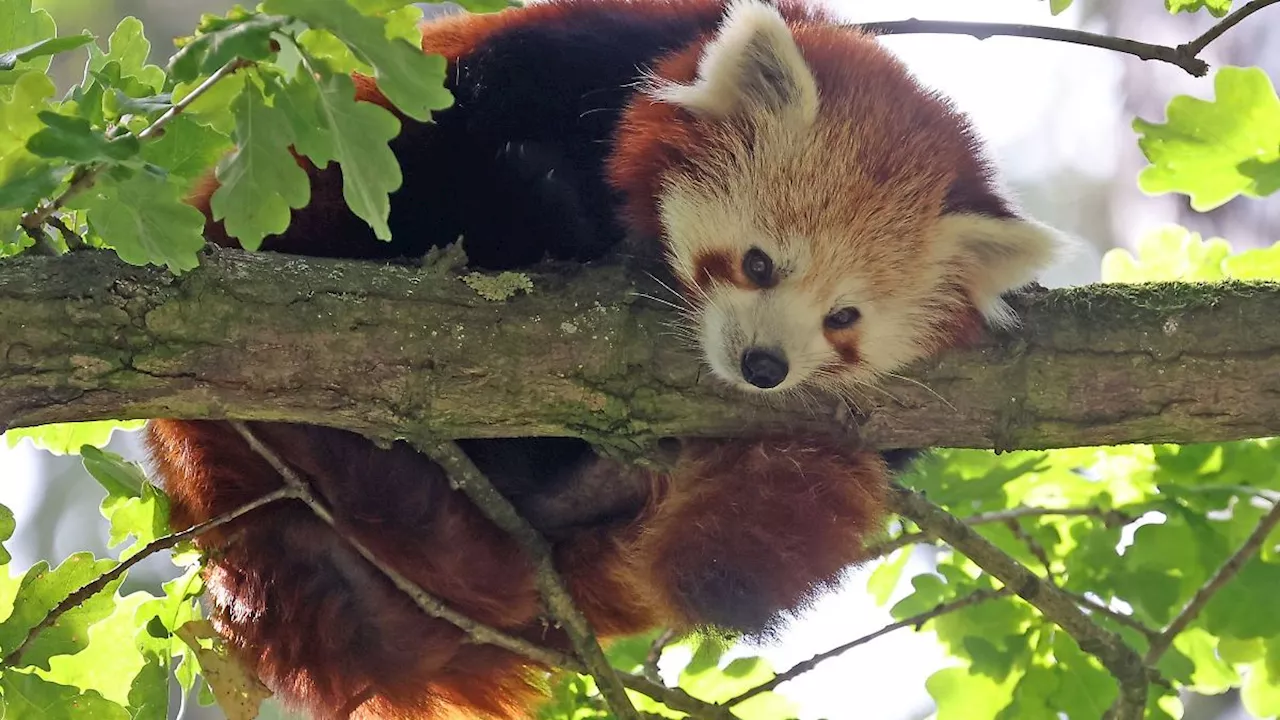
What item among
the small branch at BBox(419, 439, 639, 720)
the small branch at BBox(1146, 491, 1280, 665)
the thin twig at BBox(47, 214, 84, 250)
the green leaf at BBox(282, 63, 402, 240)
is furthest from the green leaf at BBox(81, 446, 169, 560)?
the small branch at BBox(1146, 491, 1280, 665)

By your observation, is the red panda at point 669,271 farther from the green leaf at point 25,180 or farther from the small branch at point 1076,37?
the green leaf at point 25,180

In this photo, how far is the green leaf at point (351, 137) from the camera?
52.2 inches

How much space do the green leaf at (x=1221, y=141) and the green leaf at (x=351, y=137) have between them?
1.69 meters

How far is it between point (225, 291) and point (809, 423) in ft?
3.64

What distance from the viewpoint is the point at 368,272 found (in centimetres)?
195

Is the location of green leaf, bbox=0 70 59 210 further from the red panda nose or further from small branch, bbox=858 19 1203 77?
small branch, bbox=858 19 1203 77

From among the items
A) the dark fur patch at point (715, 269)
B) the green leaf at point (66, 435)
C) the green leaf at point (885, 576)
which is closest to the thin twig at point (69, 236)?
the green leaf at point (66, 435)

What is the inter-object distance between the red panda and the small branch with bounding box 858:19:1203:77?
226 millimetres

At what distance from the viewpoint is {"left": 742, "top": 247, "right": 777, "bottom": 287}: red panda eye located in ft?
8.25

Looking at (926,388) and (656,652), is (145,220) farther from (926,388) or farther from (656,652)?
(656,652)

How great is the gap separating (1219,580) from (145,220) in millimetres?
2171

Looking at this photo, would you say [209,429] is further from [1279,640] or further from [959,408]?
[1279,640]

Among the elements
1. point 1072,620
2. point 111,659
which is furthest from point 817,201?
point 111,659

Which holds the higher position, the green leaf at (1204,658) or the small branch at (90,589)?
the green leaf at (1204,658)
